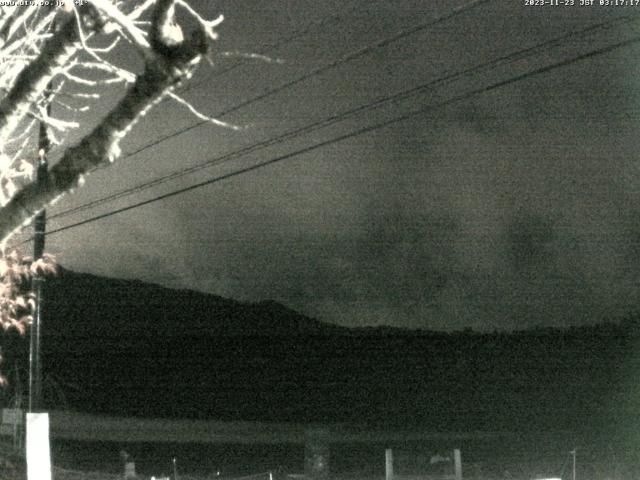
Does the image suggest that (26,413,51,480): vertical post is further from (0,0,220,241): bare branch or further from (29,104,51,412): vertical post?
(0,0,220,241): bare branch

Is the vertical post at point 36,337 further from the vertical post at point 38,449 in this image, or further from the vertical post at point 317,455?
the vertical post at point 317,455

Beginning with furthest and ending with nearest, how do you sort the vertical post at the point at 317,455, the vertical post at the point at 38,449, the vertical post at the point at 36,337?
the vertical post at the point at 317,455, the vertical post at the point at 36,337, the vertical post at the point at 38,449

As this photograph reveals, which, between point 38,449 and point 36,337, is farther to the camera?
point 36,337

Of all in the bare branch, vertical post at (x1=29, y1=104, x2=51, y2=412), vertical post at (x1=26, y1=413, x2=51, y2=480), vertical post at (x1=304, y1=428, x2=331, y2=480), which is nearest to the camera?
the bare branch

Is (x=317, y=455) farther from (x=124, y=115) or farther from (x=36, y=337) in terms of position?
(x=124, y=115)

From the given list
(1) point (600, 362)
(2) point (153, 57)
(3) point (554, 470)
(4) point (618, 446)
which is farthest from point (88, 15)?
(1) point (600, 362)

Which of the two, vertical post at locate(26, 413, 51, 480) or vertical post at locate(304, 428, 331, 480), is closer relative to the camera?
vertical post at locate(26, 413, 51, 480)

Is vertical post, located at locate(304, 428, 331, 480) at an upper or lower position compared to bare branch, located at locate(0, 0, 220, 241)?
lower

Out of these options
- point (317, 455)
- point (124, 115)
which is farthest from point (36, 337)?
point (124, 115)

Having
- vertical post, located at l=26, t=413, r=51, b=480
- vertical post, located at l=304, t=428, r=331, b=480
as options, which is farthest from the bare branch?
vertical post, located at l=304, t=428, r=331, b=480

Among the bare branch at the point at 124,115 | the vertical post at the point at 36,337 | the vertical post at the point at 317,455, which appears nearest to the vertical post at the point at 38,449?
the vertical post at the point at 36,337

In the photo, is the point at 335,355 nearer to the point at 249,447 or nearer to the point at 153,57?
the point at 249,447
